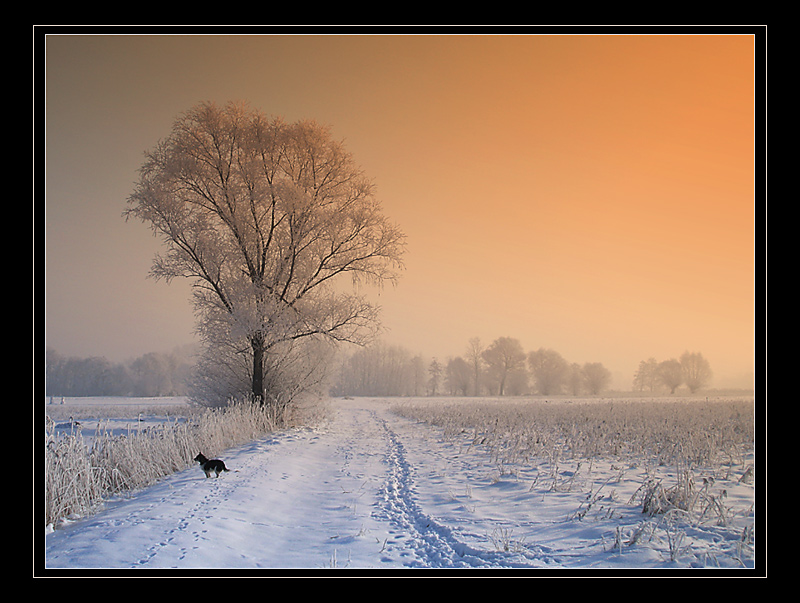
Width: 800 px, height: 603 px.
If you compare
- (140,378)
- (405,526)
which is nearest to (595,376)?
(140,378)

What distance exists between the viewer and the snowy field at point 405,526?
10.7 feet

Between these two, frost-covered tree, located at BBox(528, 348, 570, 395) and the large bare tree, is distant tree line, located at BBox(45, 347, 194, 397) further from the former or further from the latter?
frost-covered tree, located at BBox(528, 348, 570, 395)

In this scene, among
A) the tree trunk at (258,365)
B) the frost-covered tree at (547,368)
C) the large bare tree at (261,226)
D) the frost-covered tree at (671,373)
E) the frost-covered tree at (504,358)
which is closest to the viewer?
the large bare tree at (261,226)

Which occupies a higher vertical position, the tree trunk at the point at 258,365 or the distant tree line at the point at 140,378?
the tree trunk at the point at 258,365

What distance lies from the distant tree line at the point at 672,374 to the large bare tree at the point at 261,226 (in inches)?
1504

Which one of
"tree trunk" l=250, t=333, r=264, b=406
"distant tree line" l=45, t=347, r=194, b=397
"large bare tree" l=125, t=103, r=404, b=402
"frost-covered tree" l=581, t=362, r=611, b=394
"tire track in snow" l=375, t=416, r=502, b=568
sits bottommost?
"frost-covered tree" l=581, t=362, r=611, b=394

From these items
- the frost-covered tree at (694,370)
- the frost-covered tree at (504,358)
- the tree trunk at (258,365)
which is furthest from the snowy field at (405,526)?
the frost-covered tree at (504,358)

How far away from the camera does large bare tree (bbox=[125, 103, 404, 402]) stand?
10.5 meters

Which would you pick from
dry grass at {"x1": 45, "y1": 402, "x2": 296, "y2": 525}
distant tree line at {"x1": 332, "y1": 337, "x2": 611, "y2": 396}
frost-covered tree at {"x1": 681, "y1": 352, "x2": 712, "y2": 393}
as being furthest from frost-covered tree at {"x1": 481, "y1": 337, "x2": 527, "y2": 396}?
dry grass at {"x1": 45, "y1": 402, "x2": 296, "y2": 525}

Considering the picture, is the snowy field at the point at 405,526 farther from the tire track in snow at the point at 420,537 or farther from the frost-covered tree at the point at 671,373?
the frost-covered tree at the point at 671,373

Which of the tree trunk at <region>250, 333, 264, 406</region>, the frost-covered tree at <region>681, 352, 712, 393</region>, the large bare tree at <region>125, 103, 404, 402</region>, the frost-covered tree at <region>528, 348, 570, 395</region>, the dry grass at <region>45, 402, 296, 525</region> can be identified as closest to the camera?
the dry grass at <region>45, 402, 296, 525</region>

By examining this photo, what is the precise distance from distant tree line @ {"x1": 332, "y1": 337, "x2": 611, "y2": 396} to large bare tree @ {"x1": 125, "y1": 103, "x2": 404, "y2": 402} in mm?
42130
